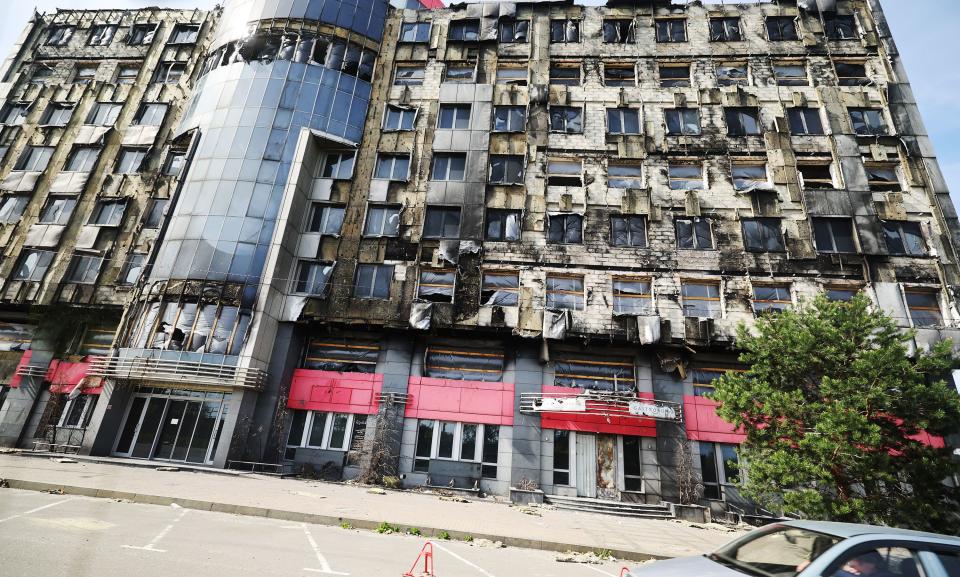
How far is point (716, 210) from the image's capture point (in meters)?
22.4

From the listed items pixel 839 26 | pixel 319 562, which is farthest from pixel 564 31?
pixel 319 562

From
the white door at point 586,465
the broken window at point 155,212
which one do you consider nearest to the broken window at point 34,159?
the broken window at point 155,212

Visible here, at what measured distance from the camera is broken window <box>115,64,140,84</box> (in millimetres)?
29906

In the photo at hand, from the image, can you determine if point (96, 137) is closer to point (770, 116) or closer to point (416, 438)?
point (416, 438)

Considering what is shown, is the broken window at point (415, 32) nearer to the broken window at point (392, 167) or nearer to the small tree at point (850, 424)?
the broken window at point (392, 167)

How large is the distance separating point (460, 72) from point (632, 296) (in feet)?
58.5

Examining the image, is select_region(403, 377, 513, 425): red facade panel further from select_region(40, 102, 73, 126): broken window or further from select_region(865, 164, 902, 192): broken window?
select_region(40, 102, 73, 126): broken window

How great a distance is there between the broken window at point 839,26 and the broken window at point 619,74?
1185cm

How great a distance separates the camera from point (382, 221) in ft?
77.5

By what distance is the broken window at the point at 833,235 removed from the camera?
21.2 metres

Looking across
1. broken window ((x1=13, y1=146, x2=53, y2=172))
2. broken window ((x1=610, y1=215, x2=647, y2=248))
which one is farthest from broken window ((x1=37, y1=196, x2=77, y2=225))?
broken window ((x1=610, y1=215, x2=647, y2=248))

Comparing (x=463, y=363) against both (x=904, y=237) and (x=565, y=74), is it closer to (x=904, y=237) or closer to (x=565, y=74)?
(x=565, y=74)

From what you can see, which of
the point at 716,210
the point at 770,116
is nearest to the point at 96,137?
the point at 716,210

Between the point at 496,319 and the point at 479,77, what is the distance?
1588 cm
